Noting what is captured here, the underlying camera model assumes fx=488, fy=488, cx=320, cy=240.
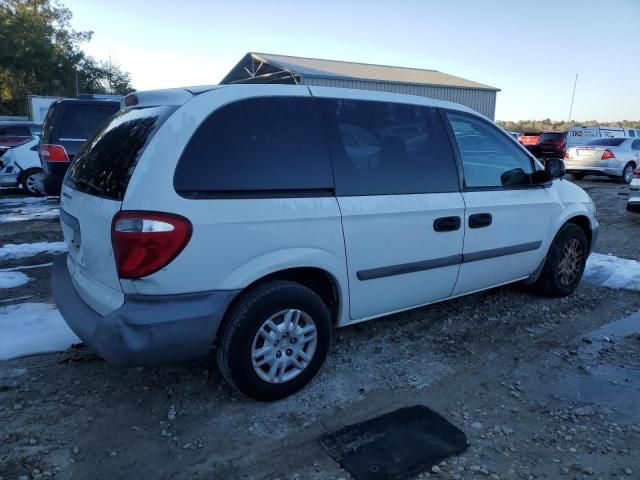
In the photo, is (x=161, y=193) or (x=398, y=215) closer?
(x=161, y=193)

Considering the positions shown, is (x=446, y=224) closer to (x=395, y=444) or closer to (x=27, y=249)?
(x=395, y=444)

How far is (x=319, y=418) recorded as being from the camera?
2.81m

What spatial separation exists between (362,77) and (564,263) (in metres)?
19.8

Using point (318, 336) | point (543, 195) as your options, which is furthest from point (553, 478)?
point (543, 195)

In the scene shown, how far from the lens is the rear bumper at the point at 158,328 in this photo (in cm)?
242

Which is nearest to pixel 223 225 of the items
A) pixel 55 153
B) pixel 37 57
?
pixel 55 153

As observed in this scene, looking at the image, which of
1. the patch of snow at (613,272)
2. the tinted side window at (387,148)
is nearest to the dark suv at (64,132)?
the tinted side window at (387,148)

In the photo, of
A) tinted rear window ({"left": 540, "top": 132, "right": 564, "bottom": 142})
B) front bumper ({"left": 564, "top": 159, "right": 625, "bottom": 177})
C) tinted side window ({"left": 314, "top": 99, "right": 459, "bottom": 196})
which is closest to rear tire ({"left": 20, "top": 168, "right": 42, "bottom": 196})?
tinted side window ({"left": 314, "top": 99, "right": 459, "bottom": 196})

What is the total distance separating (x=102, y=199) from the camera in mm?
2602

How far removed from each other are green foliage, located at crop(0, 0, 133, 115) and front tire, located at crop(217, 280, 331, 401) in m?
43.6

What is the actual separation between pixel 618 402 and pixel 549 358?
23.3 inches

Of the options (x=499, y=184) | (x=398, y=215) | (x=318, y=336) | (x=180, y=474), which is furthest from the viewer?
(x=499, y=184)

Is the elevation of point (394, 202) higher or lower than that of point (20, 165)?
higher

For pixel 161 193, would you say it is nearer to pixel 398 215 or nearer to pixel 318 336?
pixel 318 336
